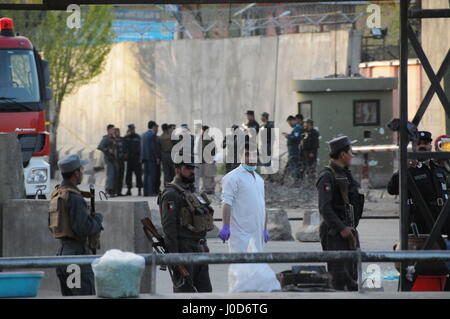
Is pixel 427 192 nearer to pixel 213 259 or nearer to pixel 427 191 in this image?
pixel 427 191

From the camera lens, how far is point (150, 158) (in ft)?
89.0

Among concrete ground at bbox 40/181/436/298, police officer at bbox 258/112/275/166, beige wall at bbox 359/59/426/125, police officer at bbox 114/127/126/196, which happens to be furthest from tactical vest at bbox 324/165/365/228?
beige wall at bbox 359/59/426/125

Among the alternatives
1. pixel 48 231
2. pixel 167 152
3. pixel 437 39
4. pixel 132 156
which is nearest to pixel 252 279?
pixel 48 231

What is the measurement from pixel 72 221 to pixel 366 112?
65.0 ft

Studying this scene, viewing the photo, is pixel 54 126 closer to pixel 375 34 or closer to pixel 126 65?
pixel 126 65

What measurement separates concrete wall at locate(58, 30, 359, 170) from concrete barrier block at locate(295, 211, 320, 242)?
1679cm

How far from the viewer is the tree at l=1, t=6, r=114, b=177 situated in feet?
131

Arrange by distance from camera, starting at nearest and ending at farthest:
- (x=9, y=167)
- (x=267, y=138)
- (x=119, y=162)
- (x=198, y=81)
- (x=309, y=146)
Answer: (x=9, y=167) < (x=309, y=146) < (x=119, y=162) < (x=267, y=138) < (x=198, y=81)

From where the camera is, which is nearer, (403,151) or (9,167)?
(403,151)

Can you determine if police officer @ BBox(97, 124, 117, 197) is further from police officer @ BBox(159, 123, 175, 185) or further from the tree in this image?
the tree

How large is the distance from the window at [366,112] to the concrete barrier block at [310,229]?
10.9 m

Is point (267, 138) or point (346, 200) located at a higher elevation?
point (267, 138)

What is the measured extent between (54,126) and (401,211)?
31059 millimetres
